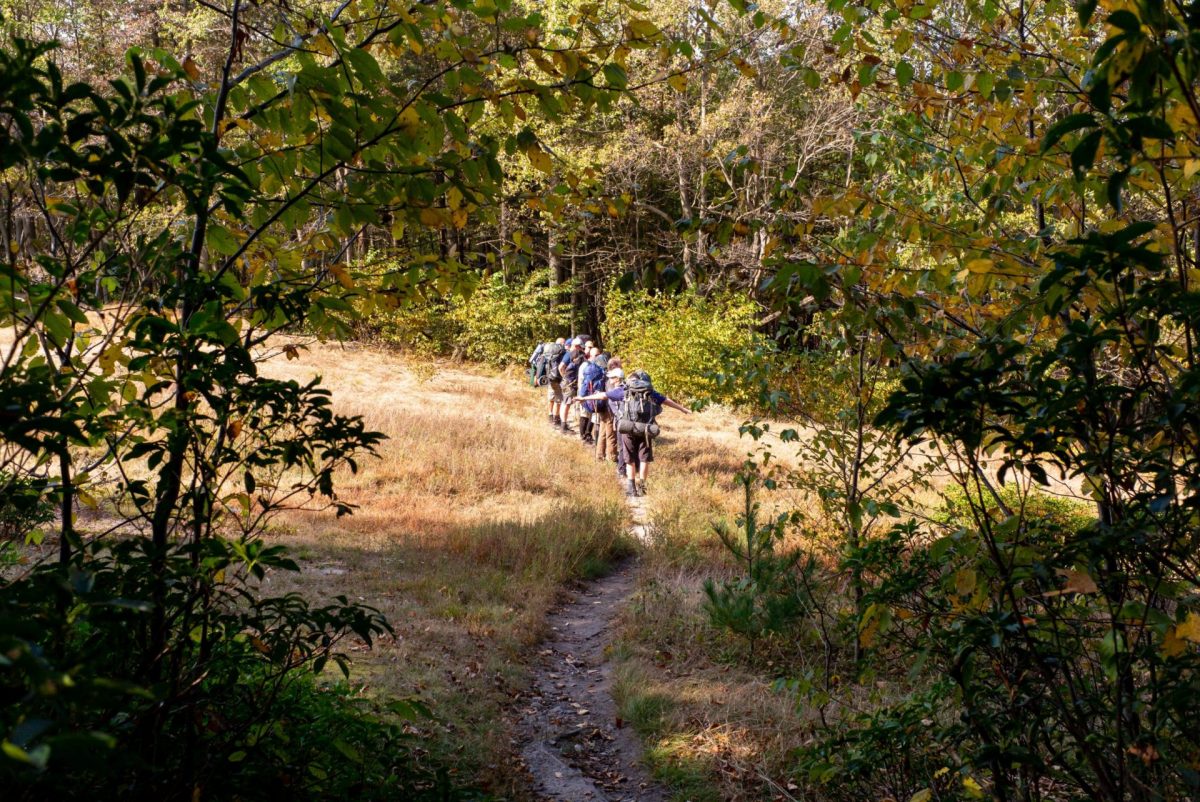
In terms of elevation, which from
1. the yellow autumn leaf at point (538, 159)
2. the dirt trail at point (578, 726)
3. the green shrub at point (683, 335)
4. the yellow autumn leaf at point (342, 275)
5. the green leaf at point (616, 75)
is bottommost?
the dirt trail at point (578, 726)

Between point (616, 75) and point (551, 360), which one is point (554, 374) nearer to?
point (551, 360)

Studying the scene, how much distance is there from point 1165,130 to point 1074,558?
1135 millimetres

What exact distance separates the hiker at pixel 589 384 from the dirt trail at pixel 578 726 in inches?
314

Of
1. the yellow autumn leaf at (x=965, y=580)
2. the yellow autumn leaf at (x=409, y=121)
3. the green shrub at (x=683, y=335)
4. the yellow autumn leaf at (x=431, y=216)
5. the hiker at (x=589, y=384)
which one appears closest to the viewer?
the yellow autumn leaf at (x=965, y=580)

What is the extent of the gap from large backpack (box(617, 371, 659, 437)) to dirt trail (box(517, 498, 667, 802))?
4.36 m

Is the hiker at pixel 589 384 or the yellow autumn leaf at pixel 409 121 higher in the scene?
the yellow autumn leaf at pixel 409 121

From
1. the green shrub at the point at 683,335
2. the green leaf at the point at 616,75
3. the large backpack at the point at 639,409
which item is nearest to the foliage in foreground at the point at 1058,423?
the green leaf at the point at 616,75

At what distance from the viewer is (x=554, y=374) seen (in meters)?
19.2

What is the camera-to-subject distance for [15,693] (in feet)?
3.64

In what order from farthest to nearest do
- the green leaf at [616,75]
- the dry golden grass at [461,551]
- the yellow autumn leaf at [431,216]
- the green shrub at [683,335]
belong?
the green shrub at [683,335] < the dry golden grass at [461,551] < the yellow autumn leaf at [431,216] < the green leaf at [616,75]

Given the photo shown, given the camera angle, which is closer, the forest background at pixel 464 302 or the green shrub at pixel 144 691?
the green shrub at pixel 144 691

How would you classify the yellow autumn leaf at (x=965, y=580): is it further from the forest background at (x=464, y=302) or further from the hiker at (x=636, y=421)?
the hiker at (x=636, y=421)

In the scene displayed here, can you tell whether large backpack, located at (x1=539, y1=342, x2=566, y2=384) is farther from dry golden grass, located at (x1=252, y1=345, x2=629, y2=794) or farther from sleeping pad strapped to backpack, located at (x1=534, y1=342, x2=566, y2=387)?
dry golden grass, located at (x1=252, y1=345, x2=629, y2=794)

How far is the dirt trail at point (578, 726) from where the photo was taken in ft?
16.6
